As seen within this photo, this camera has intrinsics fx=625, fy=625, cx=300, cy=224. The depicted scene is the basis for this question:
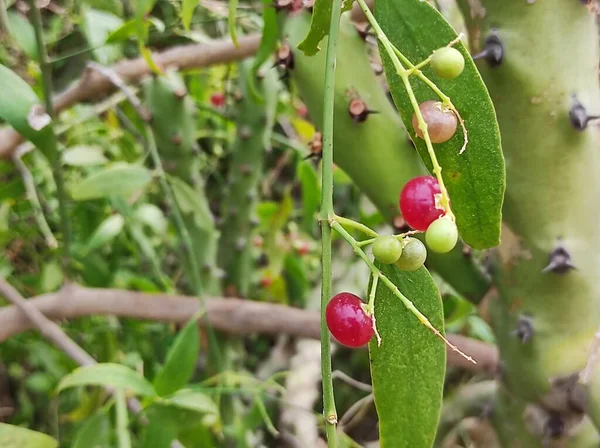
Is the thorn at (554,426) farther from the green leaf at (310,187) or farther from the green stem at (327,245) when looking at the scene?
the green leaf at (310,187)

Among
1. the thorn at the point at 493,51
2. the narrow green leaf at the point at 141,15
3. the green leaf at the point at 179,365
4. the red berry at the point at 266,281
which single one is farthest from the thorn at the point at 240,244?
the thorn at the point at 493,51

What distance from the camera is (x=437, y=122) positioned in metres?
0.22

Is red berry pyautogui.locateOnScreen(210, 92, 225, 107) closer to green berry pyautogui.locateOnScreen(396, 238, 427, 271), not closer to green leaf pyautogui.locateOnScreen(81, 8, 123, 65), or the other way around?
green leaf pyautogui.locateOnScreen(81, 8, 123, 65)

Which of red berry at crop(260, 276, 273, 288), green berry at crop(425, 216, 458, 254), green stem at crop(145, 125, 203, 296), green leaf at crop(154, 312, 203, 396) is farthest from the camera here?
red berry at crop(260, 276, 273, 288)

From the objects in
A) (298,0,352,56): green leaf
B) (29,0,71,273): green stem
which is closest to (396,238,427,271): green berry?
(298,0,352,56): green leaf

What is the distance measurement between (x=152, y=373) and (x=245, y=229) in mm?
195

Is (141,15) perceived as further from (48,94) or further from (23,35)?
(23,35)

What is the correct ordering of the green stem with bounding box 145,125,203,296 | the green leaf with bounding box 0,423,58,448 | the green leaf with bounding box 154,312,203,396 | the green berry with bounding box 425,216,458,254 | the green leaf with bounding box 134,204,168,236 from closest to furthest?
the green berry with bounding box 425,216,458,254 → the green leaf with bounding box 0,423,58,448 → the green leaf with bounding box 154,312,203,396 → the green stem with bounding box 145,125,203,296 → the green leaf with bounding box 134,204,168,236

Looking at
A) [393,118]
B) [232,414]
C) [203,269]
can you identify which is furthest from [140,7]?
[232,414]

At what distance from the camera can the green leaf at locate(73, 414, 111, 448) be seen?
0.44 meters

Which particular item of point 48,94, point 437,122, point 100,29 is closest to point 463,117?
point 437,122

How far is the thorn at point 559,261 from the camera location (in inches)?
15.0

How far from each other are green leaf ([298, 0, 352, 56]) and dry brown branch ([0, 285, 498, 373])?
0.39 m

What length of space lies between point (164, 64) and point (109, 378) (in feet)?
1.25
